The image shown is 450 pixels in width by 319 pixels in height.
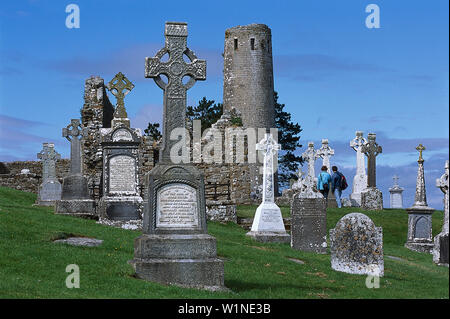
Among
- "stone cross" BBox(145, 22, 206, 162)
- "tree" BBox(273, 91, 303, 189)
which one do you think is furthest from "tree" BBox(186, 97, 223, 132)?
"stone cross" BBox(145, 22, 206, 162)

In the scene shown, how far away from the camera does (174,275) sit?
1073 cm

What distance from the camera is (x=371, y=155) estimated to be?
2950 centimetres

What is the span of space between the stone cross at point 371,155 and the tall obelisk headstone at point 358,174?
65cm

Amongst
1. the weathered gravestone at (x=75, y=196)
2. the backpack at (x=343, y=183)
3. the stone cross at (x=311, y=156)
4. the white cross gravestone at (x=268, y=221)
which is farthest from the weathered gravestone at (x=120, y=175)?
the stone cross at (x=311, y=156)

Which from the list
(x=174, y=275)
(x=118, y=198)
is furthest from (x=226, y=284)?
(x=118, y=198)

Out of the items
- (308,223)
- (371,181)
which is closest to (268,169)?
(308,223)

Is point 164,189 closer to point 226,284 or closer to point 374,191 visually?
point 226,284

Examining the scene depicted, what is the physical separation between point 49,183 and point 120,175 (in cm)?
873

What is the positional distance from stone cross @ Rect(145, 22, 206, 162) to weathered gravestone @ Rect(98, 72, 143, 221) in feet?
28.9

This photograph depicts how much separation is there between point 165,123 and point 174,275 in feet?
8.00

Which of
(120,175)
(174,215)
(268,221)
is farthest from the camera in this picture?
(120,175)

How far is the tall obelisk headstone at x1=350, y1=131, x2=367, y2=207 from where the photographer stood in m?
29.9

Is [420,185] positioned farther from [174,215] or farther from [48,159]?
[48,159]
